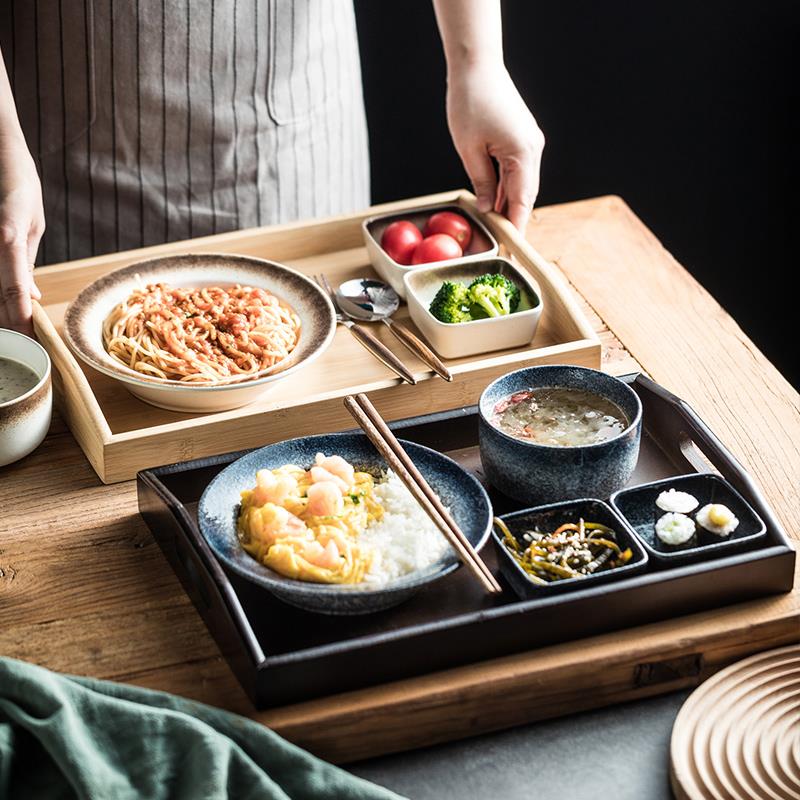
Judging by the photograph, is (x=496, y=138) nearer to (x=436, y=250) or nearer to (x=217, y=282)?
(x=436, y=250)

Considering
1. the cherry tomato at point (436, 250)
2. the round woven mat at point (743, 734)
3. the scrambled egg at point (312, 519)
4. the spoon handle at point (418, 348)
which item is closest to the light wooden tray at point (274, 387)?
the spoon handle at point (418, 348)

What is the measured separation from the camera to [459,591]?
169 cm

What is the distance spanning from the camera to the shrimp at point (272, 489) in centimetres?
170

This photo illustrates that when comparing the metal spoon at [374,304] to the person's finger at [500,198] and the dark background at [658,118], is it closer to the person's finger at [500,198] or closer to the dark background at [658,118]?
the person's finger at [500,198]

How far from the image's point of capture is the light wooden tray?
200cm

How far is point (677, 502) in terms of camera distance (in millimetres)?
1766

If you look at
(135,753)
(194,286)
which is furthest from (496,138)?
(135,753)

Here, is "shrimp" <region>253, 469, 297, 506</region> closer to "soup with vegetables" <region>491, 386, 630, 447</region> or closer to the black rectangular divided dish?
the black rectangular divided dish

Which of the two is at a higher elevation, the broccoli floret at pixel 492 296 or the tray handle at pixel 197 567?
the broccoli floret at pixel 492 296

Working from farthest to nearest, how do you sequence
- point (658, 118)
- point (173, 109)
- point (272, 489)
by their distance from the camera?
point (658, 118) → point (173, 109) → point (272, 489)

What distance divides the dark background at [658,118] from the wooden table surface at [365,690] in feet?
5.97

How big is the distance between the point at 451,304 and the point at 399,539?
2.19 feet

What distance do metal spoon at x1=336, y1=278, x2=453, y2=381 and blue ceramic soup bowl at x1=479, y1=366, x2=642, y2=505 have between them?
1.25ft

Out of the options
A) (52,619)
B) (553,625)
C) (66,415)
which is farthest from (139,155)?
(553,625)
